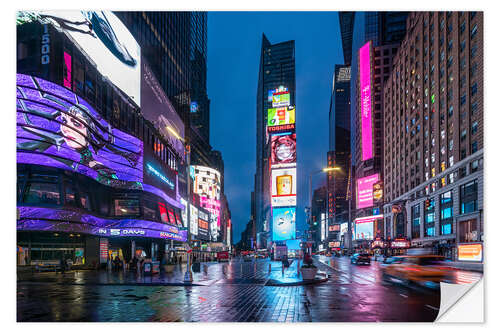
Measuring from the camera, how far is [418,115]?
85.6 meters

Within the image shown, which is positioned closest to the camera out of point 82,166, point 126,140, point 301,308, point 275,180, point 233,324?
point 233,324

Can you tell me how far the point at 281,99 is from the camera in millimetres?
120500

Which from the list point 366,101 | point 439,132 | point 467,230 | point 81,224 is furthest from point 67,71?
point 366,101

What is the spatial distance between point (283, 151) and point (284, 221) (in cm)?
1954

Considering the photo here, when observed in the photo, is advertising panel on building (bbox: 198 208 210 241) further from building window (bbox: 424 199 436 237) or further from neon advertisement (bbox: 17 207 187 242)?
building window (bbox: 424 199 436 237)

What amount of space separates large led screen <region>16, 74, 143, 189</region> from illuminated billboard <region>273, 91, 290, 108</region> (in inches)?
2954

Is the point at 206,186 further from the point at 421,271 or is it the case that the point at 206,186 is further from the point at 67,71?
the point at 421,271

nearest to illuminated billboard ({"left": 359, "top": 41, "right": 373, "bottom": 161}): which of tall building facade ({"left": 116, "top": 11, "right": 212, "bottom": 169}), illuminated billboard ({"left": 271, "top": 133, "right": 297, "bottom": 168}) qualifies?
illuminated billboard ({"left": 271, "top": 133, "right": 297, "bottom": 168})

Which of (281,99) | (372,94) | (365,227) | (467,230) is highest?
(372,94)

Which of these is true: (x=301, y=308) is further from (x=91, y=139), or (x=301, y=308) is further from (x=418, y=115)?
(x=418, y=115)

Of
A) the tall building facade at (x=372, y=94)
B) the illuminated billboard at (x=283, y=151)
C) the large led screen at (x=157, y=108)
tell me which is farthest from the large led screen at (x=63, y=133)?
the tall building facade at (x=372, y=94)

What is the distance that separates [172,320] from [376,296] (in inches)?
383

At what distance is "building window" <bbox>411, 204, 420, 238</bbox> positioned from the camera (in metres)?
86.4
